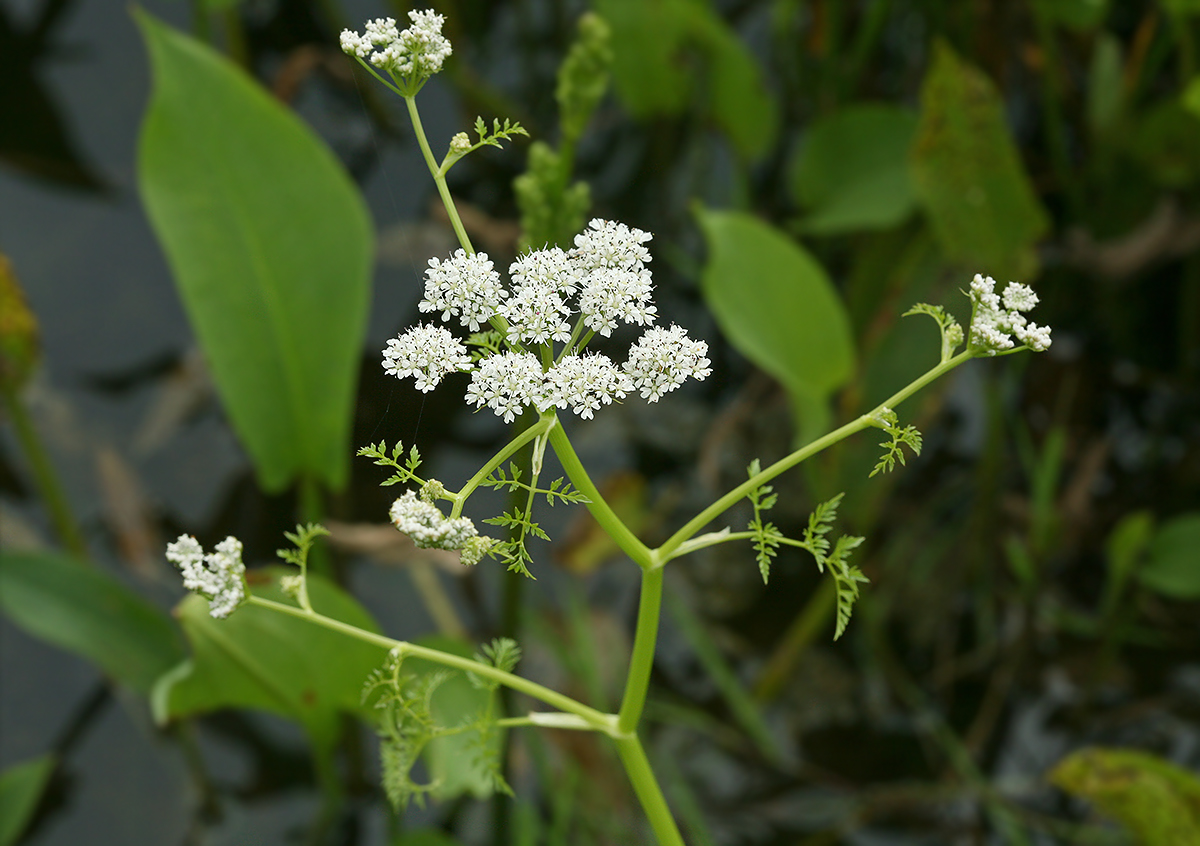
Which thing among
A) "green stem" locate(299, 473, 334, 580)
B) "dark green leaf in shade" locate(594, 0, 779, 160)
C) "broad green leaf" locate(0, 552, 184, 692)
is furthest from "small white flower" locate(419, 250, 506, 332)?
"dark green leaf in shade" locate(594, 0, 779, 160)

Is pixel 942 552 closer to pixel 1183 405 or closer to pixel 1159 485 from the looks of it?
pixel 1159 485

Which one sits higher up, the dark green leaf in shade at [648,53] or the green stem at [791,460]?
the dark green leaf in shade at [648,53]

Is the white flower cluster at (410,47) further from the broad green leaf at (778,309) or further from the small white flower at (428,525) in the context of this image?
the broad green leaf at (778,309)

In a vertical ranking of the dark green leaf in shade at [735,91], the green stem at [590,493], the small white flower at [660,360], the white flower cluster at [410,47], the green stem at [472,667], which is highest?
the dark green leaf in shade at [735,91]

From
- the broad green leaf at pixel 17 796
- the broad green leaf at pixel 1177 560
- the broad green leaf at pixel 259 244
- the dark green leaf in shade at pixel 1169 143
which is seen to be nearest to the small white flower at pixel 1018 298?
the broad green leaf at pixel 259 244

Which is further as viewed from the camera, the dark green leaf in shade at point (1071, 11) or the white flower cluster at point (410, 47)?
the dark green leaf in shade at point (1071, 11)

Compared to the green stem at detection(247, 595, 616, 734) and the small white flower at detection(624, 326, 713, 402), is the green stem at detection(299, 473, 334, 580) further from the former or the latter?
the small white flower at detection(624, 326, 713, 402)

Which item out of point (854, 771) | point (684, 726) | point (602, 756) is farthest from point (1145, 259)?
point (602, 756)
